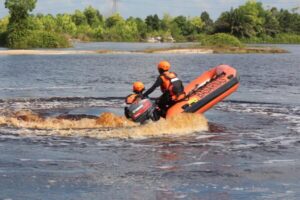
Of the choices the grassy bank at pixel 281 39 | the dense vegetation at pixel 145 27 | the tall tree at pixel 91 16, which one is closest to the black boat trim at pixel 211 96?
the dense vegetation at pixel 145 27

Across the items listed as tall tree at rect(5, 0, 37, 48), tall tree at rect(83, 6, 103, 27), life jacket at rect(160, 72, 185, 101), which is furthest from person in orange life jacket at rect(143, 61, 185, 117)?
tall tree at rect(83, 6, 103, 27)

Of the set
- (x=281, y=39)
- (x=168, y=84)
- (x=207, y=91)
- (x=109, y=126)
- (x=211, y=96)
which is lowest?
(x=281, y=39)

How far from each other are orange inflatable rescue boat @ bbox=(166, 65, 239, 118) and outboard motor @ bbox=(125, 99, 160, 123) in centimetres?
53

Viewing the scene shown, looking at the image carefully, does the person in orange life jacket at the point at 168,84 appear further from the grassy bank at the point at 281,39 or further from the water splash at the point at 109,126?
the grassy bank at the point at 281,39

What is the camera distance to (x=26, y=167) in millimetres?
9109

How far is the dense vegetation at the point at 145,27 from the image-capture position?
261 feet

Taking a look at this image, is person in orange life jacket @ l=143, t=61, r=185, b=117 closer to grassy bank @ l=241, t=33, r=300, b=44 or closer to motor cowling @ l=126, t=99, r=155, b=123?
motor cowling @ l=126, t=99, r=155, b=123

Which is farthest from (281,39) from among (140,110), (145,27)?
(140,110)

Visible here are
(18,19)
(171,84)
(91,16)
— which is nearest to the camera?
(171,84)

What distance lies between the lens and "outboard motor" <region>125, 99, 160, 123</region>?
1234 centimetres

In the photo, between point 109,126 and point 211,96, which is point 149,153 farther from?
point 211,96

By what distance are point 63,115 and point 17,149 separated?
→ 4669 mm

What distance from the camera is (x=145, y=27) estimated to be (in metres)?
131

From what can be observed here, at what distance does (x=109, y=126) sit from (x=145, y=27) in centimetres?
11918
